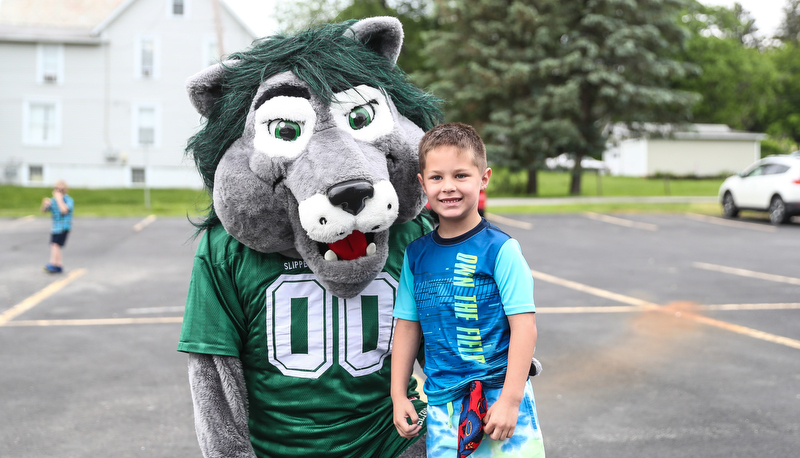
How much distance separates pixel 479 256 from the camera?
6.33 feet

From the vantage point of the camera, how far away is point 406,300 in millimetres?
2047

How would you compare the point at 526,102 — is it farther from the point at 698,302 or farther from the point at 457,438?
the point at 457,438

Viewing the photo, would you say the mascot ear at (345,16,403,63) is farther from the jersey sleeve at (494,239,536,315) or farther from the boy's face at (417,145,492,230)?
the jersey sleeve at (494,239,536,315)

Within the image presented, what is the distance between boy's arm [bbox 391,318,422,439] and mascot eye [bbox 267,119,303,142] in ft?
2.13

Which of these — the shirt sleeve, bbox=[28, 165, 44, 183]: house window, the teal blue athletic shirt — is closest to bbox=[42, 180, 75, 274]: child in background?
the shirt sleeve

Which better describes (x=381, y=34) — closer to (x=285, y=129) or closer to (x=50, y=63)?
(x=285, y=129)

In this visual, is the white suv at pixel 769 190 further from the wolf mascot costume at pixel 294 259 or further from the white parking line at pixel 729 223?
the wolf mascot costume at pixel 294 259

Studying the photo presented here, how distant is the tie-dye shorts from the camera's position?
6.20ft

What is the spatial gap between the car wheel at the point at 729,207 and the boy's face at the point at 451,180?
62.9ft

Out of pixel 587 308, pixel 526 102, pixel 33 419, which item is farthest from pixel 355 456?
pixel 526 102

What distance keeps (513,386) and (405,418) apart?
13.7 inches

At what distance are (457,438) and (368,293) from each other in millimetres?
547

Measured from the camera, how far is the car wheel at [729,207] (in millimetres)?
18828

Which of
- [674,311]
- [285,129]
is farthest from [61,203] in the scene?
[285,129]
